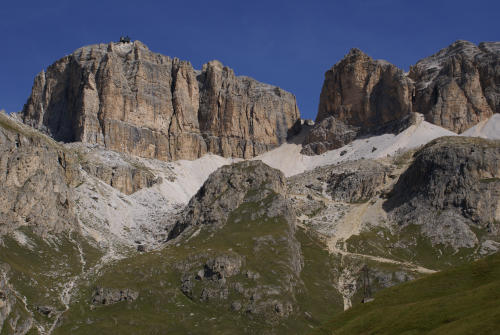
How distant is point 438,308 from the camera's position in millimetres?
100500

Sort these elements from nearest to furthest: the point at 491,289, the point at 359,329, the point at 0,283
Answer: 1. the point at 491,289
2. the point at 359,329
3. the point at 0,283

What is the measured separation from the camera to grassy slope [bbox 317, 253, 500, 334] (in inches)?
3497

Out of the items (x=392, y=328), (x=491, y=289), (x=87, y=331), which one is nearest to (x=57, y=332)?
(x=87, y=331)

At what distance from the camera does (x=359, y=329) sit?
108 m

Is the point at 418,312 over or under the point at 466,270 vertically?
under

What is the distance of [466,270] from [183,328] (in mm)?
103615

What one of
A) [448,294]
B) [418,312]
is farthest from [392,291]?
[418,312]

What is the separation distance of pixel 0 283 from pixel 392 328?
132344 mm

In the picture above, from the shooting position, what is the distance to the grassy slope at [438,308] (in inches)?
3497

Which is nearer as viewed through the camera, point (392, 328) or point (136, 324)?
point (392, 328)

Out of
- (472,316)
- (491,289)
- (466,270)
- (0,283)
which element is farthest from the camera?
(0,283)

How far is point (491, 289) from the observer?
3957 inches

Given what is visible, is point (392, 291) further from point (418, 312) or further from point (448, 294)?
point (418, 312)

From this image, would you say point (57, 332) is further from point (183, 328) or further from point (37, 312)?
point (183, 328)
